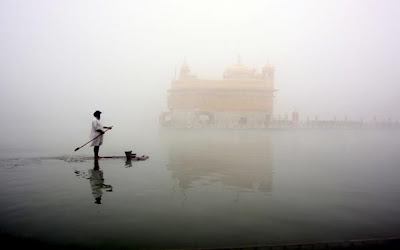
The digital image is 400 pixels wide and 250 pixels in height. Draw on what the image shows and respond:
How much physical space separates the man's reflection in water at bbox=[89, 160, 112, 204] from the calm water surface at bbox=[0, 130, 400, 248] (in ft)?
0.06

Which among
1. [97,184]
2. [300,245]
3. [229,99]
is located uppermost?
[229,99]

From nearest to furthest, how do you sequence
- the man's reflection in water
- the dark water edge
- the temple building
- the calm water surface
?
the dark water edge
the calm water surface
the man's reflection in water
the temple building

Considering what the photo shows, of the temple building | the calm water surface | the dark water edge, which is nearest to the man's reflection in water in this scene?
the calm water surface

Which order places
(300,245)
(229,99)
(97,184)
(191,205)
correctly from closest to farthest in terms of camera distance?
(300,245)
(191,205)
(97,184)
(229,99)

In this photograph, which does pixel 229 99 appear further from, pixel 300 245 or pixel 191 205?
pixel 300 245

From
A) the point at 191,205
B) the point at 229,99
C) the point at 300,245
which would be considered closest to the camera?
the point at 300,245

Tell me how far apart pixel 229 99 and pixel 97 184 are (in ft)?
140

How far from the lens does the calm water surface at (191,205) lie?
439 centimetres

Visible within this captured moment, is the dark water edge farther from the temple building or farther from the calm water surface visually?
the temple building

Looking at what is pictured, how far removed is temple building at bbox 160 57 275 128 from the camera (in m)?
49.2

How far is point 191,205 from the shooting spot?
5.79m

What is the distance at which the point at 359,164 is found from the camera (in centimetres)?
1222

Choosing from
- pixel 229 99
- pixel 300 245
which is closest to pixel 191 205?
pixel 300 245

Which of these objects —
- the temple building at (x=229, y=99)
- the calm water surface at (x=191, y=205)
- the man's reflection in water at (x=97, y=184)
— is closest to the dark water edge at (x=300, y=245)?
the calm water surface at (x=191, y=205)
